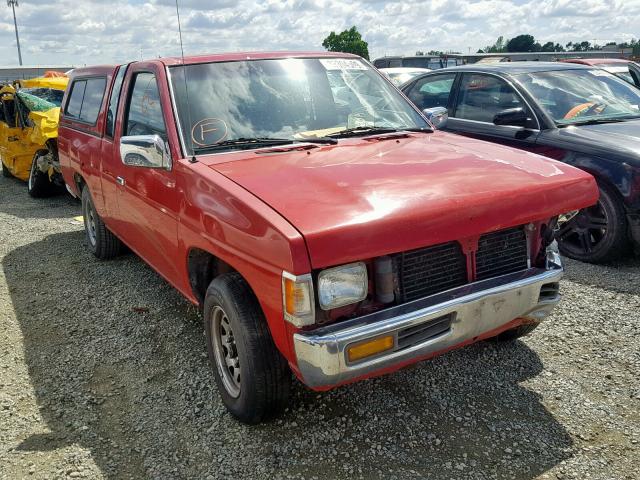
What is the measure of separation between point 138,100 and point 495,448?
3120 millimetres

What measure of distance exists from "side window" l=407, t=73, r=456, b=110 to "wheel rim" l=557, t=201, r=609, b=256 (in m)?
2.12

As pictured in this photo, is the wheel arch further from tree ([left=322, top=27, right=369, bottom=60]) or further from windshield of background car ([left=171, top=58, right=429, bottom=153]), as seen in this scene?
tree ([left=322, top=27, right=369, bottom=60])

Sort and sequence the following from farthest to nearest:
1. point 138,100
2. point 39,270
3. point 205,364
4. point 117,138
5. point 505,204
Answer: point 39,270
point 117,138
point 138,100
point 205,364
point 505,204

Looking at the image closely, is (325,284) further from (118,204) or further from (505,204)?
(118,204)

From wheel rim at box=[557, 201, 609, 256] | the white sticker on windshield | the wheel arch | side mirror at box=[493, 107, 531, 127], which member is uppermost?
the white sticker on windshield

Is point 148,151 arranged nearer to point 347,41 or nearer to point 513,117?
point 513,117

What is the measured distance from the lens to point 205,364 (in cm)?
353

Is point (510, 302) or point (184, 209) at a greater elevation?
point (184, 209)

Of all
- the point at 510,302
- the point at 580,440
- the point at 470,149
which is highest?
the point at 470,149

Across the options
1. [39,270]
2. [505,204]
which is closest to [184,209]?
[505,204]

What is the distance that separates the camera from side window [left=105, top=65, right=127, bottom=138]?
4.35 metres

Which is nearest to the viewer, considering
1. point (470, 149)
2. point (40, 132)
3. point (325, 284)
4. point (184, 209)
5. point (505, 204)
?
point (325, 284)

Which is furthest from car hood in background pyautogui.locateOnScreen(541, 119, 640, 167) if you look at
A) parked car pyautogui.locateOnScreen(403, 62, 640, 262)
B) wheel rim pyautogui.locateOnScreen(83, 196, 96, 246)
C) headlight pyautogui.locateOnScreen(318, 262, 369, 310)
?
wheel rim pyautogui.locateOnScreen(83, 196, 96, 246)

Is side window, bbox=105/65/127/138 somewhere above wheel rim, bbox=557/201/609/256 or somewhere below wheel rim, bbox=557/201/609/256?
above
